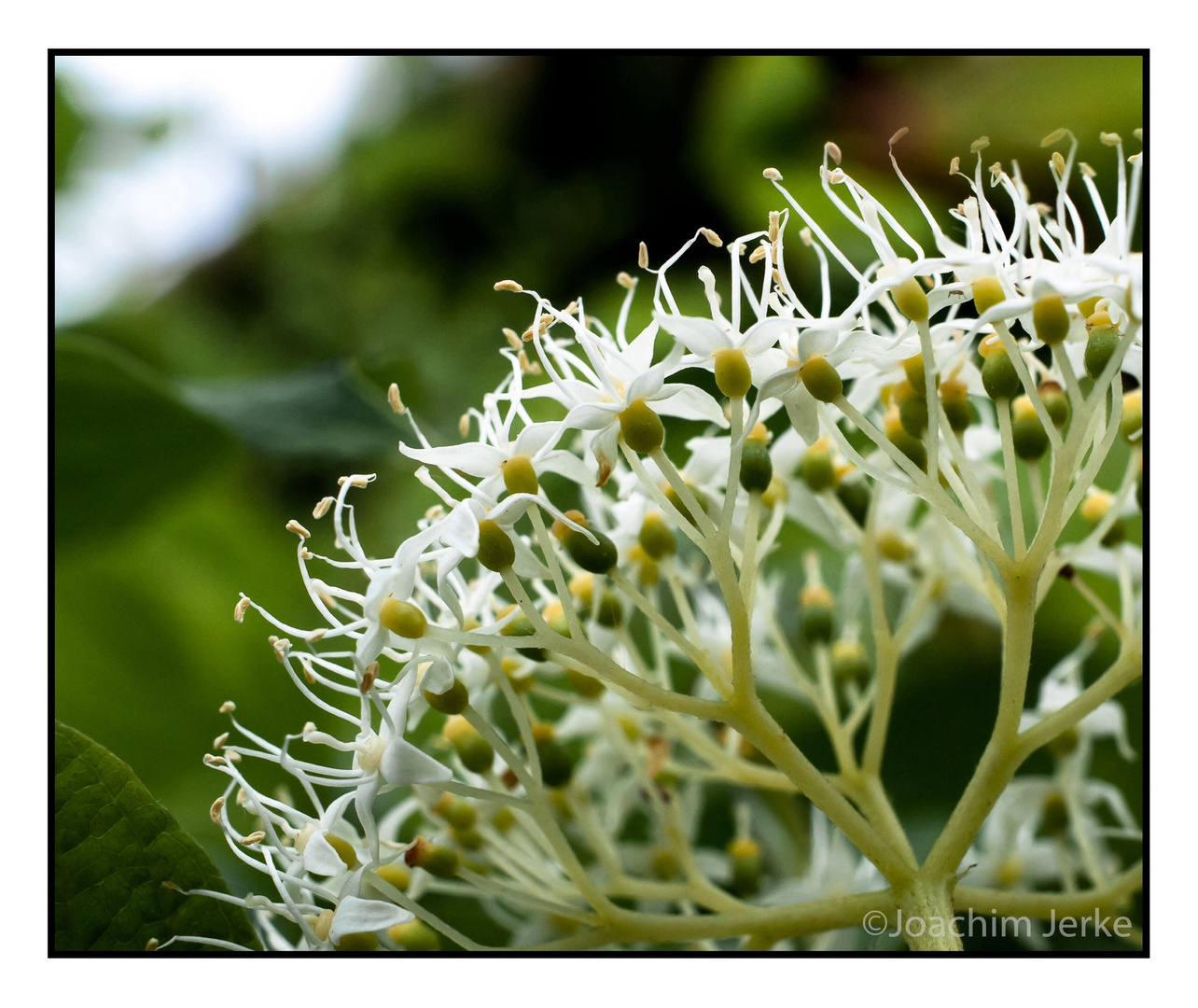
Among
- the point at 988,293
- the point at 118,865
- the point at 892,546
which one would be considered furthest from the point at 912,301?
the point at 118,865

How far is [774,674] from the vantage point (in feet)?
2.57

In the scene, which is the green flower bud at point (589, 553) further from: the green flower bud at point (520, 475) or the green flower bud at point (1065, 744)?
the green flower bud at point (1065, 744)

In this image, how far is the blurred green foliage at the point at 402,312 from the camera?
3.02ft

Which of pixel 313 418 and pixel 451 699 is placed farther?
pixel 313 418

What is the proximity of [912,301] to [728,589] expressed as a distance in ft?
0.49

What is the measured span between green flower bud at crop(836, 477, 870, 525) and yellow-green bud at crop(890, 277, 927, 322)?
174 millimetres

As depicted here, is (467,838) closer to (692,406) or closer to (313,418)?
(692,406)

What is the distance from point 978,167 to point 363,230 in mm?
1079

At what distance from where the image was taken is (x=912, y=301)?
530 mm

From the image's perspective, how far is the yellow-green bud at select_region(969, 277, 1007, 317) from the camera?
1.77 ft

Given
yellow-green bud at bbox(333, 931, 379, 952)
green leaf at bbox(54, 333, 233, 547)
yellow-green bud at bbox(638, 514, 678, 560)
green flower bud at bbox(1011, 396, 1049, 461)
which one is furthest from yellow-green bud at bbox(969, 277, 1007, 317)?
green leaf at bbox(54, 333, 233, 547)

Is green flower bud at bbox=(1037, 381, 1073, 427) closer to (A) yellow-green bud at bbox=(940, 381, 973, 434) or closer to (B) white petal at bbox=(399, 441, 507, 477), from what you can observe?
(A) yellow-green bud at bbox=(940, 381, 973, 434)

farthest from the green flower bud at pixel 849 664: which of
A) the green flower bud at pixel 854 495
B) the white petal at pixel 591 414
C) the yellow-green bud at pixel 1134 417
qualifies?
the white petal at pixel 591 414
